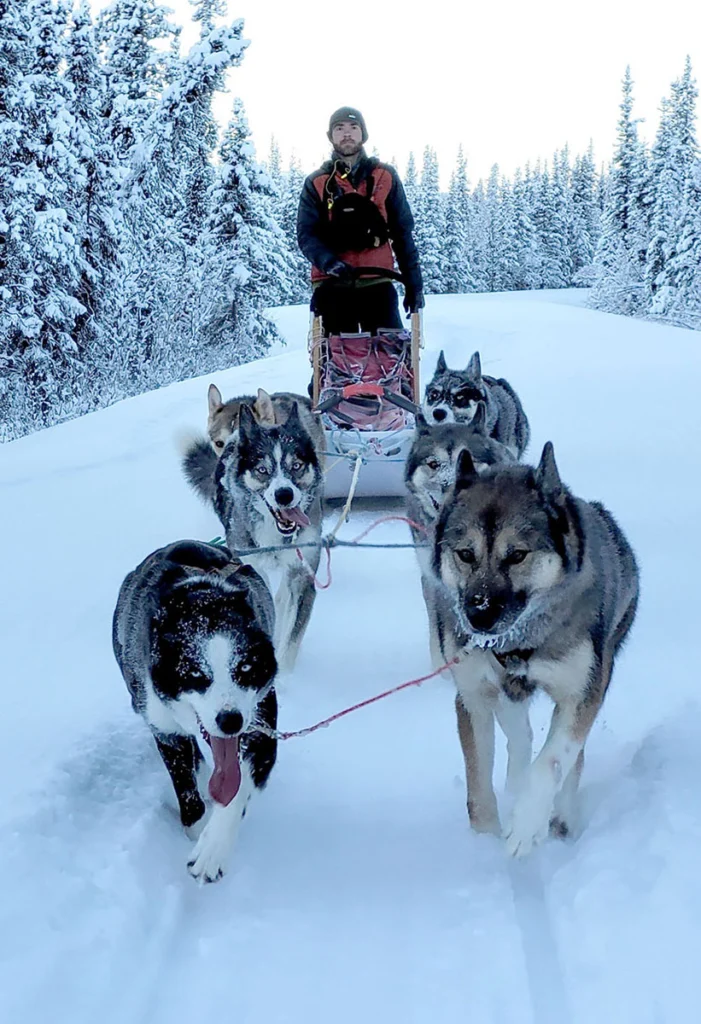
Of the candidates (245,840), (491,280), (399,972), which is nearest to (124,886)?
(245,840)

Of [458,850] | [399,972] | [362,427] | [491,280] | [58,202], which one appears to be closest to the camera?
[399,972]

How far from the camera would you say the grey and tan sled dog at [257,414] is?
200 inches

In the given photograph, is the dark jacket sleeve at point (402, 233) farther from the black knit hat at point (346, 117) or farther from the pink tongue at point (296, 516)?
the pink tongue at point (296, 516)

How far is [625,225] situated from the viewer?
123 ft

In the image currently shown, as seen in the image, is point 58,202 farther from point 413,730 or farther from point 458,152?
point 458,152

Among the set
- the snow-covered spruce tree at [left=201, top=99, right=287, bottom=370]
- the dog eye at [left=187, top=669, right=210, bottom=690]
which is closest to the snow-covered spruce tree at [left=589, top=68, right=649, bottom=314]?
the snow-covered spruce tree at [left=201, top=99, right=287, bottom=370]

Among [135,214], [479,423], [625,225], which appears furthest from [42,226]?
[625,225]

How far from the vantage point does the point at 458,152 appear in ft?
183

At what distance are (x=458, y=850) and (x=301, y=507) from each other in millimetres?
2024

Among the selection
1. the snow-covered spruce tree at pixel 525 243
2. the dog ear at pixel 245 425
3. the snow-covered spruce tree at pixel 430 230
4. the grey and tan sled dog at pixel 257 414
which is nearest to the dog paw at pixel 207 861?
the dog ear at pixel 245 425

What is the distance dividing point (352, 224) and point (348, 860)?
4205mm

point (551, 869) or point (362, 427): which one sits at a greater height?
point (551, 869)

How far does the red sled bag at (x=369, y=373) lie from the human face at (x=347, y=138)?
3.74 feet

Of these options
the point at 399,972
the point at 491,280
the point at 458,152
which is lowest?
the point at 491,280
